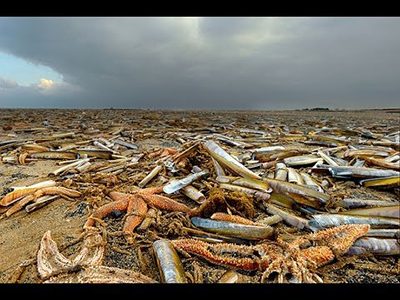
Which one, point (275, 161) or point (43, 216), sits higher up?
point (275, 161)

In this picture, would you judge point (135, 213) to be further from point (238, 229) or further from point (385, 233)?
point (385, 233)

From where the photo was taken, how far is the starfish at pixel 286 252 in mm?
2281

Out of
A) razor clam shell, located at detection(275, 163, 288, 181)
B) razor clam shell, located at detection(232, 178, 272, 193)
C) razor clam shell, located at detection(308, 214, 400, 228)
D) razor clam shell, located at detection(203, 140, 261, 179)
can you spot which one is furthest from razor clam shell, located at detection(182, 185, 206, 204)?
razor clam shell, located at detection(308, 214, 400, 228)

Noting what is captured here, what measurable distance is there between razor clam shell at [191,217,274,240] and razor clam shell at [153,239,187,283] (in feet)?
1.49

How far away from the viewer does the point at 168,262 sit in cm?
246

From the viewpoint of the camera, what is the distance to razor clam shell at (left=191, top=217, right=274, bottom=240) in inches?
111

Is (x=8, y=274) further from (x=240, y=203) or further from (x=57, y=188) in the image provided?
(x=240, y=203)

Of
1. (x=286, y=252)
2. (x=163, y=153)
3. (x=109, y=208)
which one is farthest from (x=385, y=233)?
(x=163, y=153)

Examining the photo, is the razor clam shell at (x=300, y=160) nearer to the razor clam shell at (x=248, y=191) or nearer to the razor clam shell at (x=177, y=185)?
the razor clam shell at (x=248, y=191)

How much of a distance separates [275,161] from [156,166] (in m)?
1.79

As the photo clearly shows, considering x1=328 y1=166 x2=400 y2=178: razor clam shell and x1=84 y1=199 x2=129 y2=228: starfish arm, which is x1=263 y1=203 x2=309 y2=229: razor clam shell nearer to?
x1=328 y1=166 x2=400 y2=178: razor clam shell

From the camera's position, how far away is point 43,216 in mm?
3707
